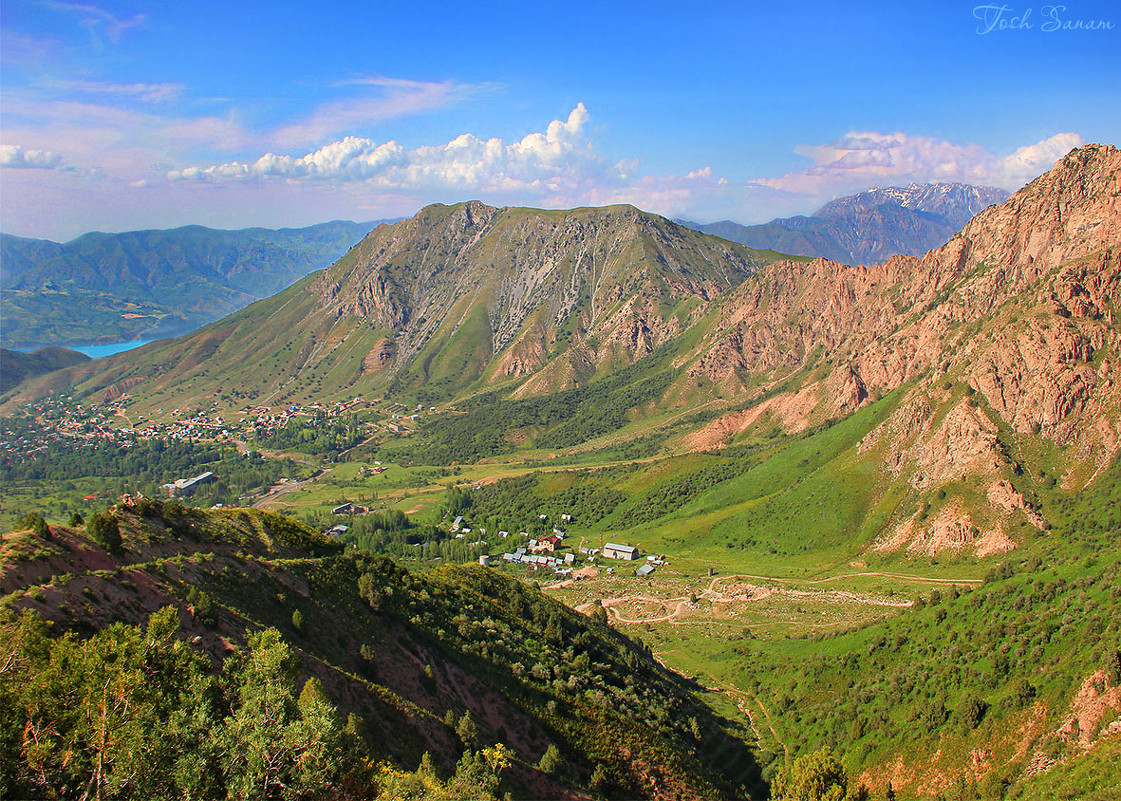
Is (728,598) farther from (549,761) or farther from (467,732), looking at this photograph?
(467,732)

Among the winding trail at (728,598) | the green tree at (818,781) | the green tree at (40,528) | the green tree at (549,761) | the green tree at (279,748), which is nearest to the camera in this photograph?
the green tree at (279,748)

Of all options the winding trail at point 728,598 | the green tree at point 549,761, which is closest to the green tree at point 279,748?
the green tree at point 549,761

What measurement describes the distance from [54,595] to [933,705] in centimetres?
7338

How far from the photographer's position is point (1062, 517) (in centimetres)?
11750

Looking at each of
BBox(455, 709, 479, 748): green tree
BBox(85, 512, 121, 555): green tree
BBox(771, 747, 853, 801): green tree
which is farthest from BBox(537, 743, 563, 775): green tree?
BBox(85, 512, 121, 555): green tree

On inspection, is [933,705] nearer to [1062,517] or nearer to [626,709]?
[626,709]

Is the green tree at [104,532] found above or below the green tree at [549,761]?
above

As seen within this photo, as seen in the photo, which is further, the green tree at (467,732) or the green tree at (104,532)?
the green tree at (104,532)

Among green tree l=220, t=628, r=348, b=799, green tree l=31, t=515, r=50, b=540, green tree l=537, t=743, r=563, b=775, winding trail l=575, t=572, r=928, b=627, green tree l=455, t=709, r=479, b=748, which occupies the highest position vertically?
green tree l=31, t=515, r=50, b=540

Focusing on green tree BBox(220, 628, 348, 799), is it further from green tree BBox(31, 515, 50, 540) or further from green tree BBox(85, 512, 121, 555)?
green tree BBox(85, 512, 121, 555)

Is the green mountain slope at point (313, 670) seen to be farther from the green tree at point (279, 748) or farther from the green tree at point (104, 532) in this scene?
the green tree at point (104, 532)

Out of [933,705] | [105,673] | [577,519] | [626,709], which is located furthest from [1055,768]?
[577,519]

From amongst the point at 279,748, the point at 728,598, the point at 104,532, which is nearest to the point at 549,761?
the point at 279,748

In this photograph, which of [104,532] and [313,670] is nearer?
[313,670]
